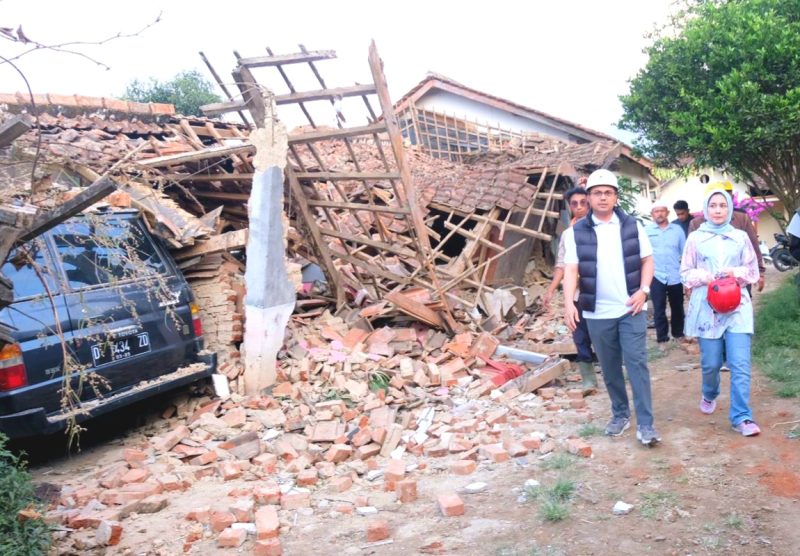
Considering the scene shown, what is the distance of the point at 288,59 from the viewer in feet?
22.9

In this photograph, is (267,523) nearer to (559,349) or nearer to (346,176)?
(559,349)

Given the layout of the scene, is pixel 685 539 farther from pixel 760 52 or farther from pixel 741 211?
pixel 760 52

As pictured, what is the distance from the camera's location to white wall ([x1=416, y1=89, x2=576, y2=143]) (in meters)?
18.1

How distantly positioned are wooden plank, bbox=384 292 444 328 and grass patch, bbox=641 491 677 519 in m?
4.61

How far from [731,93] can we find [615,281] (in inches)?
180

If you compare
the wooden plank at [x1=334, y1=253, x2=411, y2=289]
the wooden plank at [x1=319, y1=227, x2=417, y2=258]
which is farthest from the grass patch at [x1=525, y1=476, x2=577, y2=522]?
the wooden plank at [x1=334, y1=253, x2=411, y2=289]

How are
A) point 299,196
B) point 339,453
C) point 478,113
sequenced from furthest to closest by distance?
point 478,113, point 299,196, point 339,453

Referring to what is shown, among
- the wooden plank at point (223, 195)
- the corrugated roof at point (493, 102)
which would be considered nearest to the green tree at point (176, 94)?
the corrugated roof at point (493, 102)

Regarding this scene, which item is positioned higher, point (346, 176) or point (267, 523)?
point (346, 176)

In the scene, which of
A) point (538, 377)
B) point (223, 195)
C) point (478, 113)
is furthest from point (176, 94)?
point (538, 377)

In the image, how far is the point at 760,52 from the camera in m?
8.02

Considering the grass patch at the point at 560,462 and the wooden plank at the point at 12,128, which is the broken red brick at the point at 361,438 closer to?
the grass patch at the point at 560,462

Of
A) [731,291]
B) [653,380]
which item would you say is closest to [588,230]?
[731,291]

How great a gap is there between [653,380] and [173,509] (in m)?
4.53
